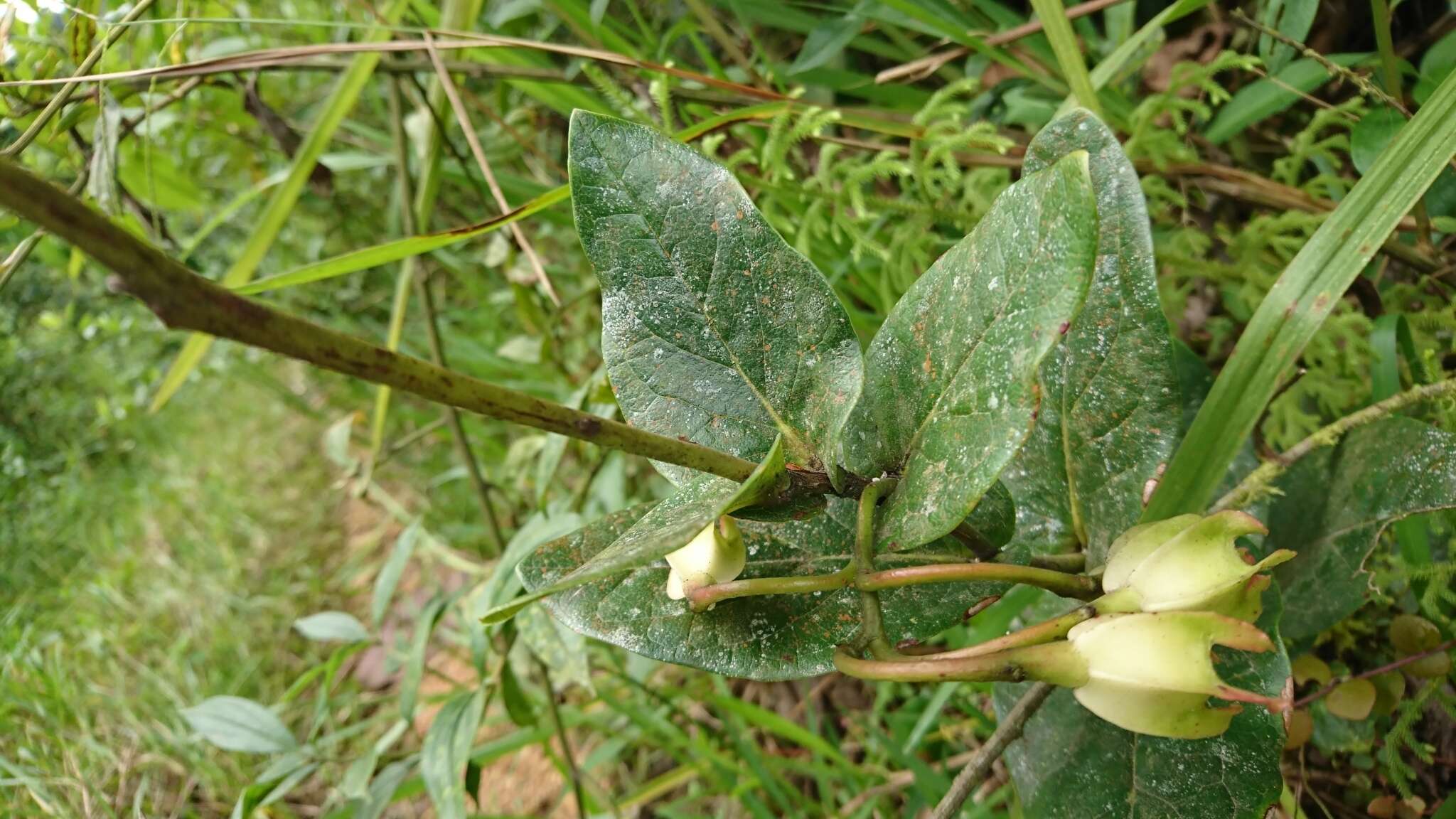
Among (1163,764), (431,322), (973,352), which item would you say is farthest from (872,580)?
(431,322)

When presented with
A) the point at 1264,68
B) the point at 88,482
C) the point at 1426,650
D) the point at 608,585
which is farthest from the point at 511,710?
the point at 88,482

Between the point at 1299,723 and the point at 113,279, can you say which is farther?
the point at 1299,723

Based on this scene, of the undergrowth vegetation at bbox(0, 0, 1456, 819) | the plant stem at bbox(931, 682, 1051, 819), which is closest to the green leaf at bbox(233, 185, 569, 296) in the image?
the undergrowth vegetation at bbox(0, 0, 1456, 819)

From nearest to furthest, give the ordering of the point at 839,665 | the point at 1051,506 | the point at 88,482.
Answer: the point at 839,665, the point at 1051,506, the point at 88,482

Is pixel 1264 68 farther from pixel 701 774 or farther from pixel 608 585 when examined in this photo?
pixel 701 774

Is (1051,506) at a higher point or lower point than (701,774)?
higher

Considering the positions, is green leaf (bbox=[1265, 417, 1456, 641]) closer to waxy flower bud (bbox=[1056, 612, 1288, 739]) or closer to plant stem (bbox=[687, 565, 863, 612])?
waxy flower bud (bbox=[1056, 612, 1288, 739])
